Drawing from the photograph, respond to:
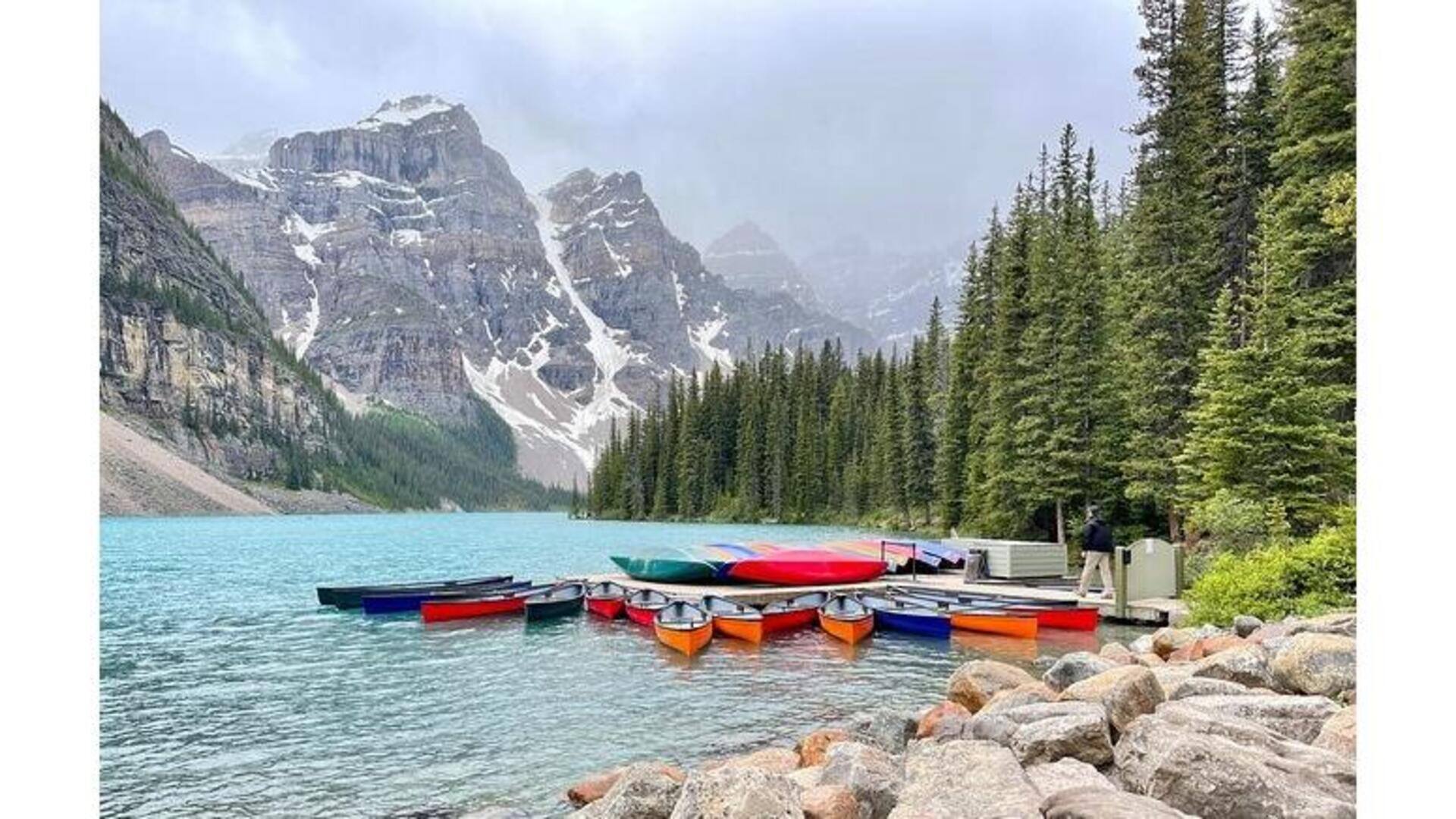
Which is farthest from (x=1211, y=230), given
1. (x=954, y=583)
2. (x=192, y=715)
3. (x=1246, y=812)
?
(x=192, y=715)

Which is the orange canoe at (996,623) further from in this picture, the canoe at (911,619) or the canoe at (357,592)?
the canoe at (357,592)

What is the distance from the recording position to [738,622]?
19281 mm

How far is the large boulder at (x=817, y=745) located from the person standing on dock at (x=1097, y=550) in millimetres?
13044

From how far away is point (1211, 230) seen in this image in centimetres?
2745

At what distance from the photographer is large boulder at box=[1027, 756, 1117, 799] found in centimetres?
560

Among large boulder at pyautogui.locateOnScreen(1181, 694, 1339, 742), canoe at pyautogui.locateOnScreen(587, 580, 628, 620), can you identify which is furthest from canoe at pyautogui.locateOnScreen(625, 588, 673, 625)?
large boulder at pyautogui.locateOnScreen(1181, 694, 1339, 742)

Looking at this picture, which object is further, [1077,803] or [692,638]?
[692,638]

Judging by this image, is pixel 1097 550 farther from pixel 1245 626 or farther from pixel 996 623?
pixel 1245 626

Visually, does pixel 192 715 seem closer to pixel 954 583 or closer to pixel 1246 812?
pixel 1246 812

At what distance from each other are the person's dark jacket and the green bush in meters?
5.42

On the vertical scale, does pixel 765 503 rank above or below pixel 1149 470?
below

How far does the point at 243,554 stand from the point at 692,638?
152ft

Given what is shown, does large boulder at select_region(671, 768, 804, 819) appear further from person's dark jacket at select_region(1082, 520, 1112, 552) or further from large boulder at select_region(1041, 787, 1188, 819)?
person's dark jacket at select_region(1082, 520, 1112, 552)

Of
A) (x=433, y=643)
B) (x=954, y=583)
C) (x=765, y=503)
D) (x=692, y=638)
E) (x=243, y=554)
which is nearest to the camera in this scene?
(x=692, y=638)
